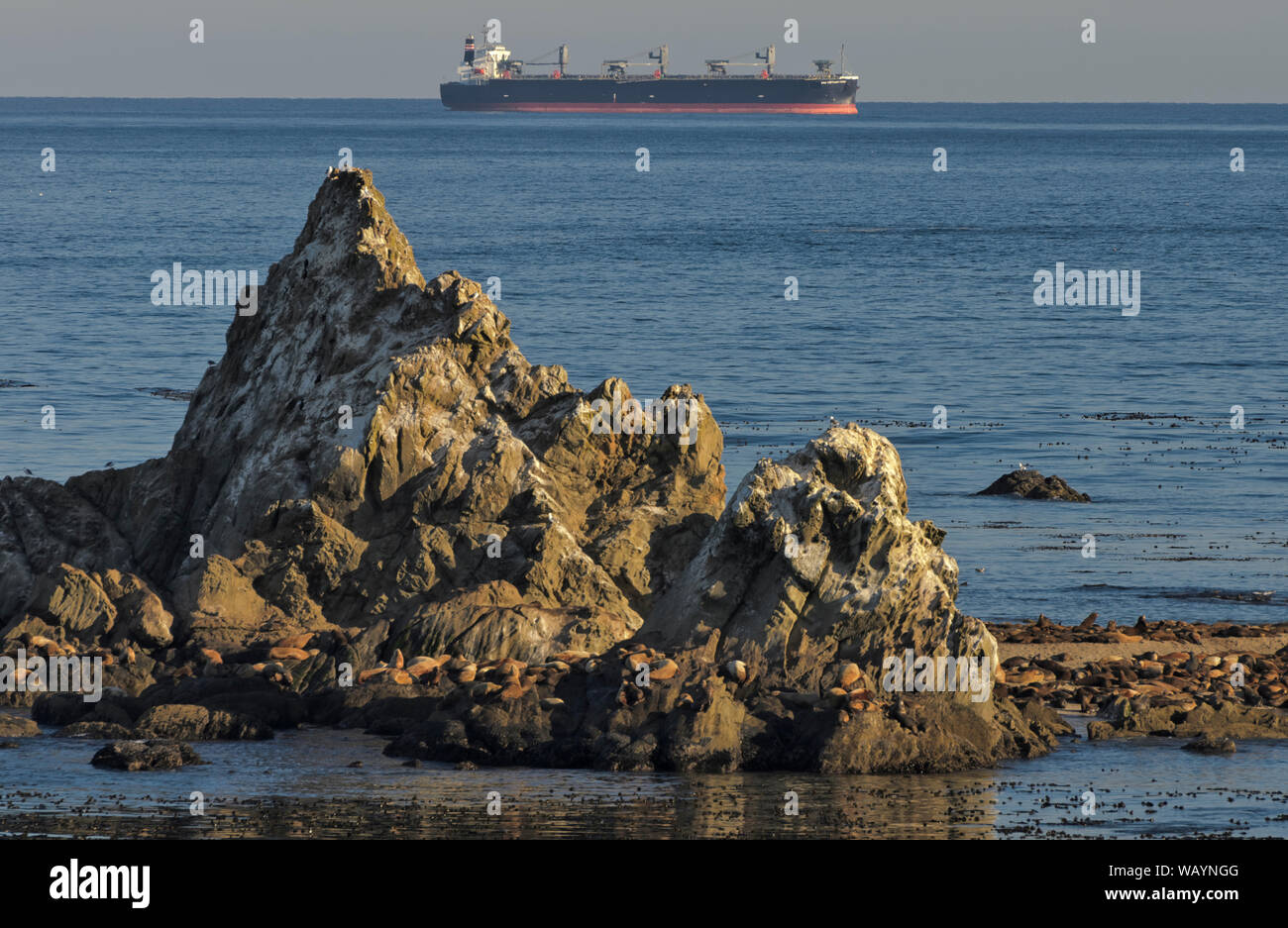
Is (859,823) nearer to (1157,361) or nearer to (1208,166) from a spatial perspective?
(1157,361)

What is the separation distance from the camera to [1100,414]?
47.9m

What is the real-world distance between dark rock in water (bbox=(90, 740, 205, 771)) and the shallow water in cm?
16

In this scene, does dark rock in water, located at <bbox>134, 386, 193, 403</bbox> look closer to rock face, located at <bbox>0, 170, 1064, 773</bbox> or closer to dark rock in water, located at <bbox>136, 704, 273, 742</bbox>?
rock face, located at <bbox>0, 170, 1064, 773</bbox>

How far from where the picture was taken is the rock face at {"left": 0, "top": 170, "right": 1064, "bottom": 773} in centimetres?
1925

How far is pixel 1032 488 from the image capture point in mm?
36812

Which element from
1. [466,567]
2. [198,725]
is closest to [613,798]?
[198,725]

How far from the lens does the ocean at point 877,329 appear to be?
34.5m

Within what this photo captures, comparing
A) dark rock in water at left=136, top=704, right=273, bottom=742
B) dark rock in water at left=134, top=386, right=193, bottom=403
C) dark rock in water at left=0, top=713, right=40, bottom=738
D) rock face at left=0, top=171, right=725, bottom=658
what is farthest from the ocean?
dark rock in water at left=0, top=713, right=40, bottom=738

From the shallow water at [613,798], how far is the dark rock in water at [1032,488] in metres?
17.2

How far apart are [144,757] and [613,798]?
15.5 feet
